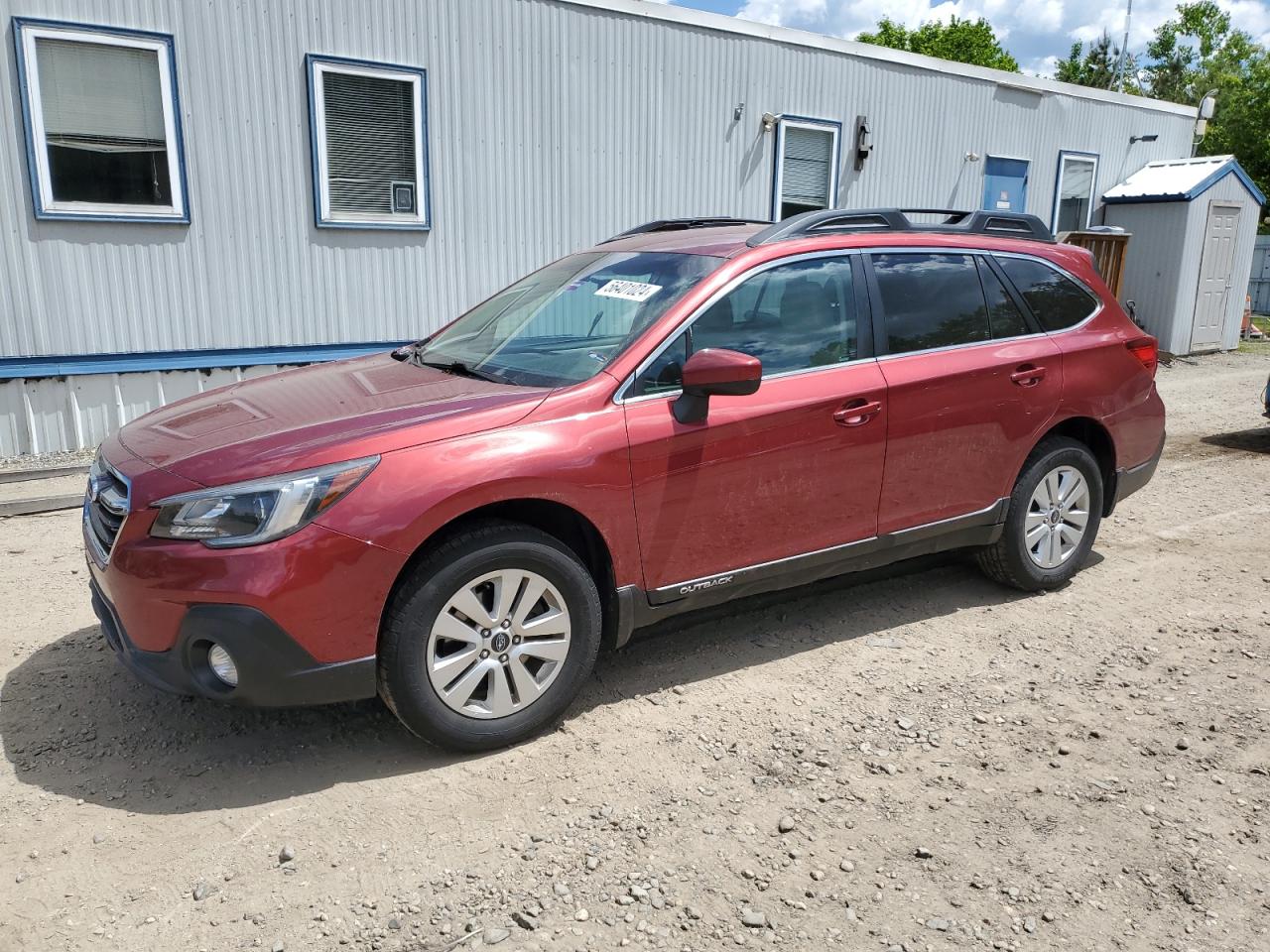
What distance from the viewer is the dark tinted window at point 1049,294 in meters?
4.77

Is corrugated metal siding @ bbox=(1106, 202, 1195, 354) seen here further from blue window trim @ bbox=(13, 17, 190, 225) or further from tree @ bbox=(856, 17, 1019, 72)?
tree @ bbox=(856, 17, 1019, 72)

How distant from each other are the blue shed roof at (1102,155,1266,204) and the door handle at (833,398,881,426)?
510 inches

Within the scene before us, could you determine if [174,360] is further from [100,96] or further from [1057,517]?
Result: [1057,517]

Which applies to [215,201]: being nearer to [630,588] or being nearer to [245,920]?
[630,588]

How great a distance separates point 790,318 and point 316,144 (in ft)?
19.5

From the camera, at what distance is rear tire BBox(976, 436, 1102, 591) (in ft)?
15.6

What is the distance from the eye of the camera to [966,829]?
3.07m

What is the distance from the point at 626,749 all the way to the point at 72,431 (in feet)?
21.1

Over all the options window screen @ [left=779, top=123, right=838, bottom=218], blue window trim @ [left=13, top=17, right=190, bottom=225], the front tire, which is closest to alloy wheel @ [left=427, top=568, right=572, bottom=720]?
the front tire

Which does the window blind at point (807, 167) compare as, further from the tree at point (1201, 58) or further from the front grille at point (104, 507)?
the tree at point (1201, 58)

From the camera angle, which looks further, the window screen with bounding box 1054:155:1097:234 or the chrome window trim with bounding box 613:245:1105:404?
the window screen with bounding box 1054:155:1097:234

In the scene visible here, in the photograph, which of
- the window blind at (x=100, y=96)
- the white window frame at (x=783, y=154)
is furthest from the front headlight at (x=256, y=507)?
the white window frame at (x=783, y=154)

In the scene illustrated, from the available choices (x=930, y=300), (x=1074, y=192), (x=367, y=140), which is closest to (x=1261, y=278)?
A: (x=1074, y=192)

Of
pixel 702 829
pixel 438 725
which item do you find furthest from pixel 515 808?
pixel 702 829
